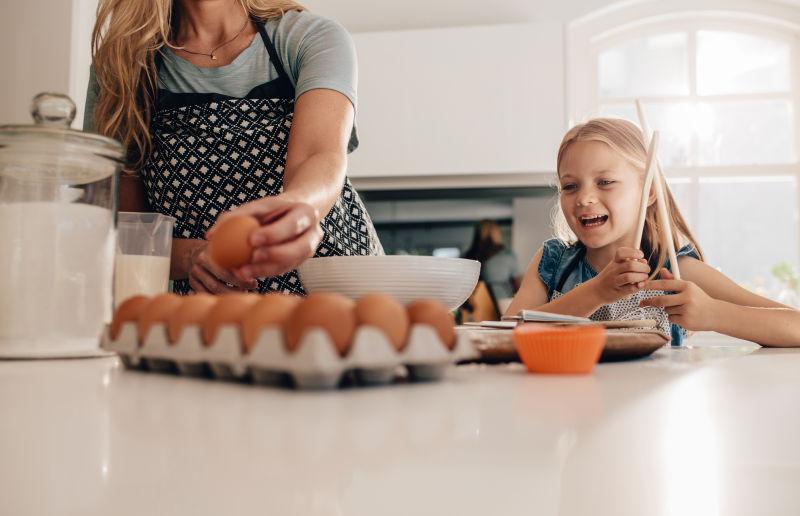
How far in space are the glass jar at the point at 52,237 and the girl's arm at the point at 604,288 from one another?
0.82 m

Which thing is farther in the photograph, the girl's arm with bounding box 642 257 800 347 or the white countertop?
the girl's arm with bounding box 642 257 800 347

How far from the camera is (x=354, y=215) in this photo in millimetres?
1252

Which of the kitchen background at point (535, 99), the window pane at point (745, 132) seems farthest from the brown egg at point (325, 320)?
the window pane at point (745, 132)

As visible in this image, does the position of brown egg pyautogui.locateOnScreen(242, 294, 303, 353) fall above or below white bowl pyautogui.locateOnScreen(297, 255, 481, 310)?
below

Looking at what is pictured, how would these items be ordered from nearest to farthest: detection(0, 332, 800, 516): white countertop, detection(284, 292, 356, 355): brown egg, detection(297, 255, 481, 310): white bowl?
detection(0, 332, 800, 516): white countertop, detection(284, 292, 356, 355): brown egg, detection(297, 255, 481, 310): white bowl

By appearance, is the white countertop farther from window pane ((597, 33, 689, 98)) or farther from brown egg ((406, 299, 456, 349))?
window pane ((597, 33, 689, 98))

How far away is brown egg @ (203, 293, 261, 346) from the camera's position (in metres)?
0.39

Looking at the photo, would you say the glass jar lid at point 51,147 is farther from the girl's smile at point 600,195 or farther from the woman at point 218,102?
the girl's smile at point 600,195

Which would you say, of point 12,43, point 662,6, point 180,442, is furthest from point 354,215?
point 662,6

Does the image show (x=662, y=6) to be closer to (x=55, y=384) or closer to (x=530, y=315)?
(x=530, y=315)

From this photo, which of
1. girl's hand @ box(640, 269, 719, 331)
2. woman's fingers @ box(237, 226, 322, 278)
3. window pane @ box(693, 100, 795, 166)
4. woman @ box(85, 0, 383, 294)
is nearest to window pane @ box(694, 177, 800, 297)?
window pane @ box(693, 100, 795, 166)

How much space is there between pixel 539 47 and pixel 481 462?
3.09 meters

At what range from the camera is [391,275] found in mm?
687

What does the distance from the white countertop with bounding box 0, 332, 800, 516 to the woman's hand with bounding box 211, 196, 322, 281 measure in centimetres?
22
